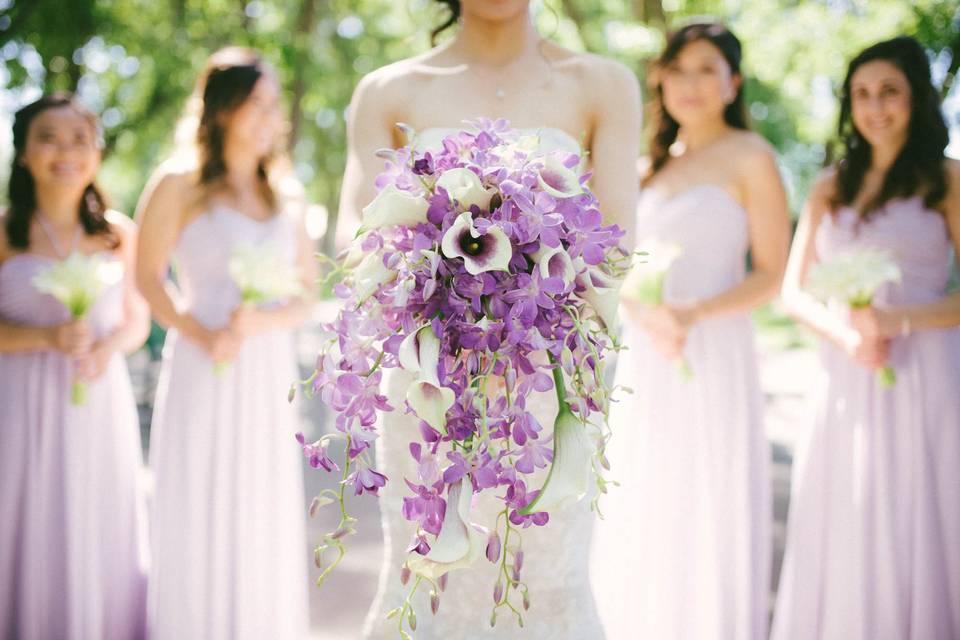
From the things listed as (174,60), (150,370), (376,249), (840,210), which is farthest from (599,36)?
(376,249)

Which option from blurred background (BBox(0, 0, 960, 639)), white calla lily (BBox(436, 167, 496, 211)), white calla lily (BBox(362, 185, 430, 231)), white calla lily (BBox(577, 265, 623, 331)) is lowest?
white calla lily (BBox(577, 265, 623, 331))

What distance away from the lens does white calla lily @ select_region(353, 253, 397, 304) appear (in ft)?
5.76

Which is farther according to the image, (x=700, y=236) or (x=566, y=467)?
(x=700, y=236)

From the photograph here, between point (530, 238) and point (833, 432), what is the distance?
2.70 m

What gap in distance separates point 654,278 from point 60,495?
2974 mm

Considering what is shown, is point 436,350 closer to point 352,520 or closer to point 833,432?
point 352,520

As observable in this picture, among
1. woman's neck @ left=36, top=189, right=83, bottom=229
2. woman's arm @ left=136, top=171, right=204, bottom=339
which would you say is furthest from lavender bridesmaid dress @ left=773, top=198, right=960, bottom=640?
woman's neck @ left=36, top=189, right=83, bottom=229

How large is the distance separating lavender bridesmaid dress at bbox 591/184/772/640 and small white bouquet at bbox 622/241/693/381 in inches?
4.4

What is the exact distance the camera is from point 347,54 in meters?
19.2

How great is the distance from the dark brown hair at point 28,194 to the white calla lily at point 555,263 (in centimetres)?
335

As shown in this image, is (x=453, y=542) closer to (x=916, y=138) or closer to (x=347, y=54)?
(x=916, y=138)

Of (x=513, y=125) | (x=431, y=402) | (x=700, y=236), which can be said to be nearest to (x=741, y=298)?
(x=700, y=236)

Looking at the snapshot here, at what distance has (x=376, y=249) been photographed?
178 cm

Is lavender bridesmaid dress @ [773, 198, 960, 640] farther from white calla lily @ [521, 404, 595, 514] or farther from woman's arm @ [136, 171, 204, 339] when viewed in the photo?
woman's arm @ [136, 171, 204, 339]
